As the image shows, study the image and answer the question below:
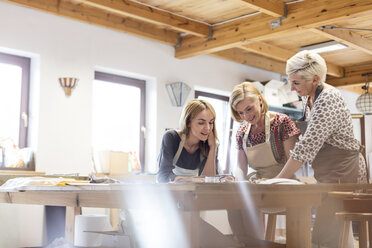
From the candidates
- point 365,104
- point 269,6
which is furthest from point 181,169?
point 365,104

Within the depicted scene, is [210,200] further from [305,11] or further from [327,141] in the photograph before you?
[305,11]

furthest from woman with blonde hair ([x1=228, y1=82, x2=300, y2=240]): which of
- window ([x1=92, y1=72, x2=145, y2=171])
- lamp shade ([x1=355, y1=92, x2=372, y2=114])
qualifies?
lamp shade ([x1=355, y1=92, x2=372, y2=114])

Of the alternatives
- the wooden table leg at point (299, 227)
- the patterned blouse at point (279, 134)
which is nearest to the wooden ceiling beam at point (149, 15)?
the patterned blouse at point (279, 134)

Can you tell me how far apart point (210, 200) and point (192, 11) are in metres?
4.01

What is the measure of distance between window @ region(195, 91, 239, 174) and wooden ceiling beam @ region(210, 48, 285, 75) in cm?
57

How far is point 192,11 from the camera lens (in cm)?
520

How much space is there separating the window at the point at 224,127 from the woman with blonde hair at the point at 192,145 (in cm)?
378

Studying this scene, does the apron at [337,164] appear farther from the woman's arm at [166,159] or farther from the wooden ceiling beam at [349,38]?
the wooden ceiling beam at [349,38]

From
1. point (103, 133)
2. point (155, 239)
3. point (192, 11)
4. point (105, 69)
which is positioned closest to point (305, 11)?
point (192, 11)

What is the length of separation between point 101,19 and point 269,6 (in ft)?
5.84

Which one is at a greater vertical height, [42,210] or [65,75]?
[65,75]

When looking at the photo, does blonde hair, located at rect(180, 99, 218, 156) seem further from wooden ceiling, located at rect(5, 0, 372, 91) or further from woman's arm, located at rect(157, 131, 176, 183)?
wooden ceiling, located at rect(5, 0, 372, 91)

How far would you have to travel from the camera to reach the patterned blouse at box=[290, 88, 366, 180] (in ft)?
7.14

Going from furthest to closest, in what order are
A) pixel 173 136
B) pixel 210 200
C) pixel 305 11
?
pixel 305 11, pixel 173 136, pixel 210 200
